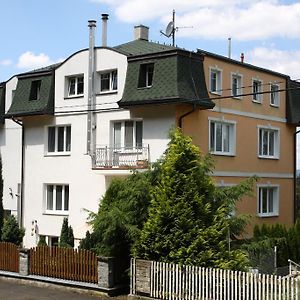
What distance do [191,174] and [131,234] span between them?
2.38 meters

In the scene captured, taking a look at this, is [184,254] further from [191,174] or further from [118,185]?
[118,185]

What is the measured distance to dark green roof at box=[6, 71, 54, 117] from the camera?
26.5 m

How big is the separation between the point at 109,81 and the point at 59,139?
12.9ft

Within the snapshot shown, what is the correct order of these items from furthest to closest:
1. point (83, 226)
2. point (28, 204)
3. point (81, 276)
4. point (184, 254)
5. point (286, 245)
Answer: point (28, 204) < point (83, 226) < point (286, 245) < point (81, 276) < point (184, 254)

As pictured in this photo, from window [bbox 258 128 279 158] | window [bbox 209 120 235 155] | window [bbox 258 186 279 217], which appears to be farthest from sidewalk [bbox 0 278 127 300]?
window [bbox 258 128 279 158]

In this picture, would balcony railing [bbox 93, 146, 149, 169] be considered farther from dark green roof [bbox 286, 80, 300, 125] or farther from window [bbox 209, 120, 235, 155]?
dark green roof [bbox 286, 80, 300, 125]

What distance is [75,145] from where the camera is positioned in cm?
2581

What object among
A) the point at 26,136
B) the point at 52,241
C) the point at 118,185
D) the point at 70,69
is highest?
the point at 70,69

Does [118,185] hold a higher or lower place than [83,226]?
higher

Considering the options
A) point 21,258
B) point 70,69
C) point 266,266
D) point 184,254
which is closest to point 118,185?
point 184,254

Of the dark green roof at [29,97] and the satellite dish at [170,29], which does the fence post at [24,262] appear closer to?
the dark green roof at [29,97]

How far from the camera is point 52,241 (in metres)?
26.8

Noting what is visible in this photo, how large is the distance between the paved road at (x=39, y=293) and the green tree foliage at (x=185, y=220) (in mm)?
2441

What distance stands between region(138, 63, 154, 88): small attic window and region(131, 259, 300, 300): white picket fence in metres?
9.23
